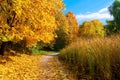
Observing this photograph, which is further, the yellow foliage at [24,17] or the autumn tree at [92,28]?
the autumn tree at [92,28]

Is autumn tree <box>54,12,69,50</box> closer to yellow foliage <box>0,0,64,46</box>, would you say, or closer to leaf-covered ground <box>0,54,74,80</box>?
yellow foliage <box>0,0,64,46</box>

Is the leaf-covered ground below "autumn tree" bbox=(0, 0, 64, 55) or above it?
below

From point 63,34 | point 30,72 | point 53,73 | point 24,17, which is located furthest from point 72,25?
point 53,73

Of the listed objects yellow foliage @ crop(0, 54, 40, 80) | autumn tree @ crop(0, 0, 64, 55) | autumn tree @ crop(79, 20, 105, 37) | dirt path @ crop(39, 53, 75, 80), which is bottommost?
dirt path @ crop(39, 53, 75, 80)

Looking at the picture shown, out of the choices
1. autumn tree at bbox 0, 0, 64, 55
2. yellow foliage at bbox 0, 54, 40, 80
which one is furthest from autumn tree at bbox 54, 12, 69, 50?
yellow foliage at bbox 0, 54, 40, 80

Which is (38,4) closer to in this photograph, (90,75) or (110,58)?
(90,75)

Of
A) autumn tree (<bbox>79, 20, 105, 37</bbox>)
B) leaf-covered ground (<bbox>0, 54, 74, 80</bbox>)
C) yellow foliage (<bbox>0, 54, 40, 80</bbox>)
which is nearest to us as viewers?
leaf-covered ground (<bbox>0, 54, 74, 80</bbox>)

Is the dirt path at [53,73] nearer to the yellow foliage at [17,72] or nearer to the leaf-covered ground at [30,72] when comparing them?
the leaf-covered ground at [30,72]

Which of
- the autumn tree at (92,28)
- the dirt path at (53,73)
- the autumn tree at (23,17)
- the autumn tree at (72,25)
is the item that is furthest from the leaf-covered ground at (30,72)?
the autumn tree at (92,28)

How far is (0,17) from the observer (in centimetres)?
1406

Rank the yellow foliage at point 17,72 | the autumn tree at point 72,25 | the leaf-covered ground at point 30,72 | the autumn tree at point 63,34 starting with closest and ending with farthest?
the leaf-covered ground at point 30,72, the yellow foliage at point 17,72, the autumn tree at point 63,34, the autumn tree at point 72,25

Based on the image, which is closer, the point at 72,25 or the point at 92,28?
the point at 72,25

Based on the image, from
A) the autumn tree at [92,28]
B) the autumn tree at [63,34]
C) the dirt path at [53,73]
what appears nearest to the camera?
the dirt path at [53,73]

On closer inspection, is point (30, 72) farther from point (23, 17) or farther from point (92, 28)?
point (92, 28)
